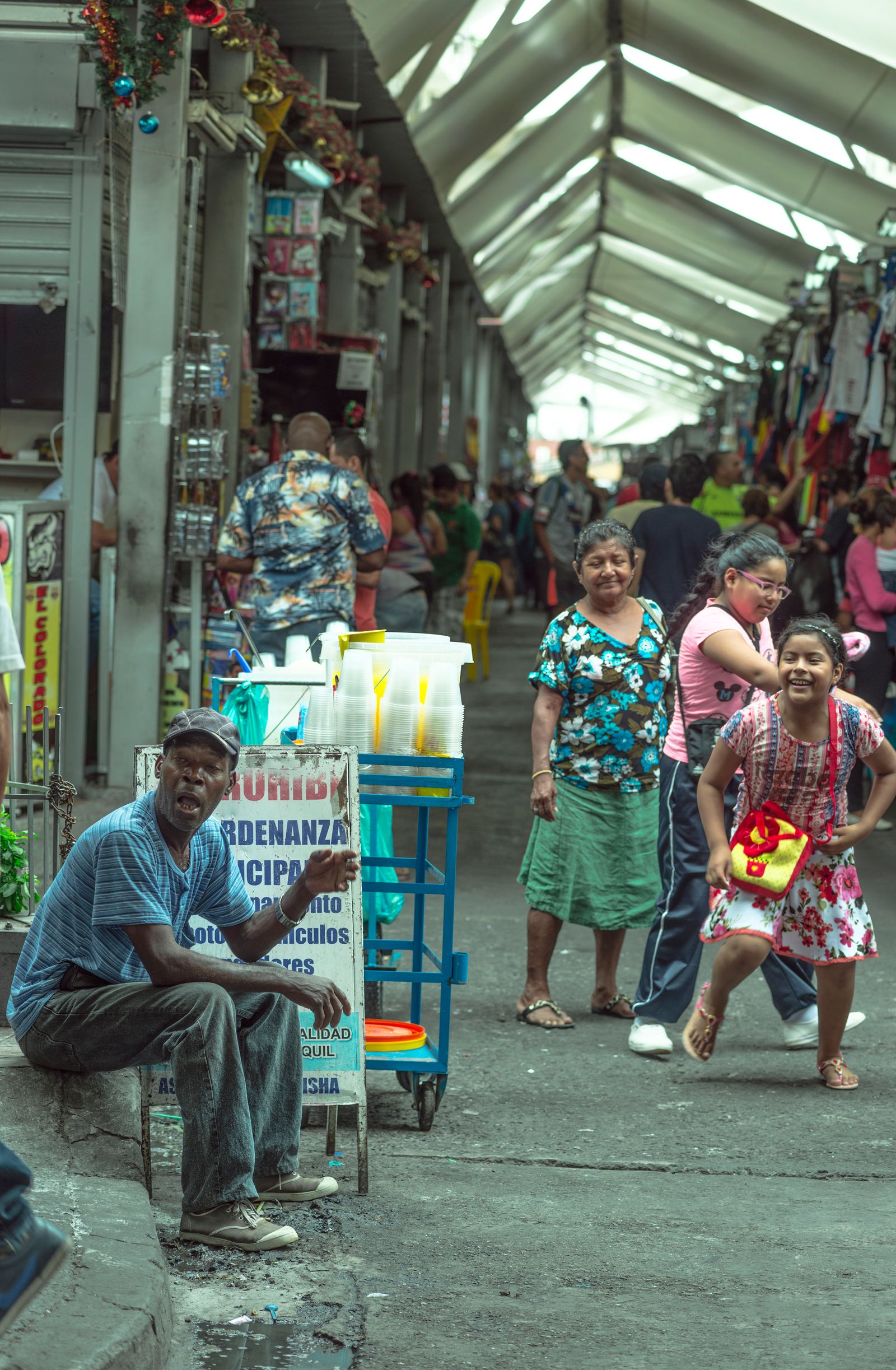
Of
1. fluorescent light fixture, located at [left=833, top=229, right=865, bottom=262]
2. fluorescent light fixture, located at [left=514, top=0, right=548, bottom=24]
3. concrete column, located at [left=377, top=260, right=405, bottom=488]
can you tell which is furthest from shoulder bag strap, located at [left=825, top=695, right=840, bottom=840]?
fluorescent light fixture, located at [left=833, top=229, right=865, bottom=262]

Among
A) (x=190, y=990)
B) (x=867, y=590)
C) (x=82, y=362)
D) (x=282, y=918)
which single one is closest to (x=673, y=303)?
(x=867, y=590)

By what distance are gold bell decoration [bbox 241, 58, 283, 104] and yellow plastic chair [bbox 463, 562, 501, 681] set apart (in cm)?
737

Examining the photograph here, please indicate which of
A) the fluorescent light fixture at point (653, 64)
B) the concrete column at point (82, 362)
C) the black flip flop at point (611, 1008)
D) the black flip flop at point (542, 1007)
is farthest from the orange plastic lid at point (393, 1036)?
the fluorescent light fixture at point (653, 64)

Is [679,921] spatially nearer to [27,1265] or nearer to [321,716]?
[321,716]

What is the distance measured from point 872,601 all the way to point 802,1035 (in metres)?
4.62

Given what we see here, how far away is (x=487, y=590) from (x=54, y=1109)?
1364 centimetres

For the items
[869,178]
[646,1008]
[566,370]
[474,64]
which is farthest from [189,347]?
[566,370]

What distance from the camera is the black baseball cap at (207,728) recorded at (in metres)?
3.91

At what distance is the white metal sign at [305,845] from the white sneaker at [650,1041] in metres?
1.49

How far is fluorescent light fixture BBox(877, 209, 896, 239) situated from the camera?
38.0ft

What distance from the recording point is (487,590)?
17.5m

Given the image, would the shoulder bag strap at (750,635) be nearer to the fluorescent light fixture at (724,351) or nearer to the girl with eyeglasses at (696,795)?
the girl with eyeglasses at (696,795)

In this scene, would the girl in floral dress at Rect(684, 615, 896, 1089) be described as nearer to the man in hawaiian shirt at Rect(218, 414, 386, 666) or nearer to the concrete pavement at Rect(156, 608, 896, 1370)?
the concrete pavement at Rect(156, 608, 896, 1370)

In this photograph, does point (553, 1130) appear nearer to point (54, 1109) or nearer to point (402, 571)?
point (54, 1109)
